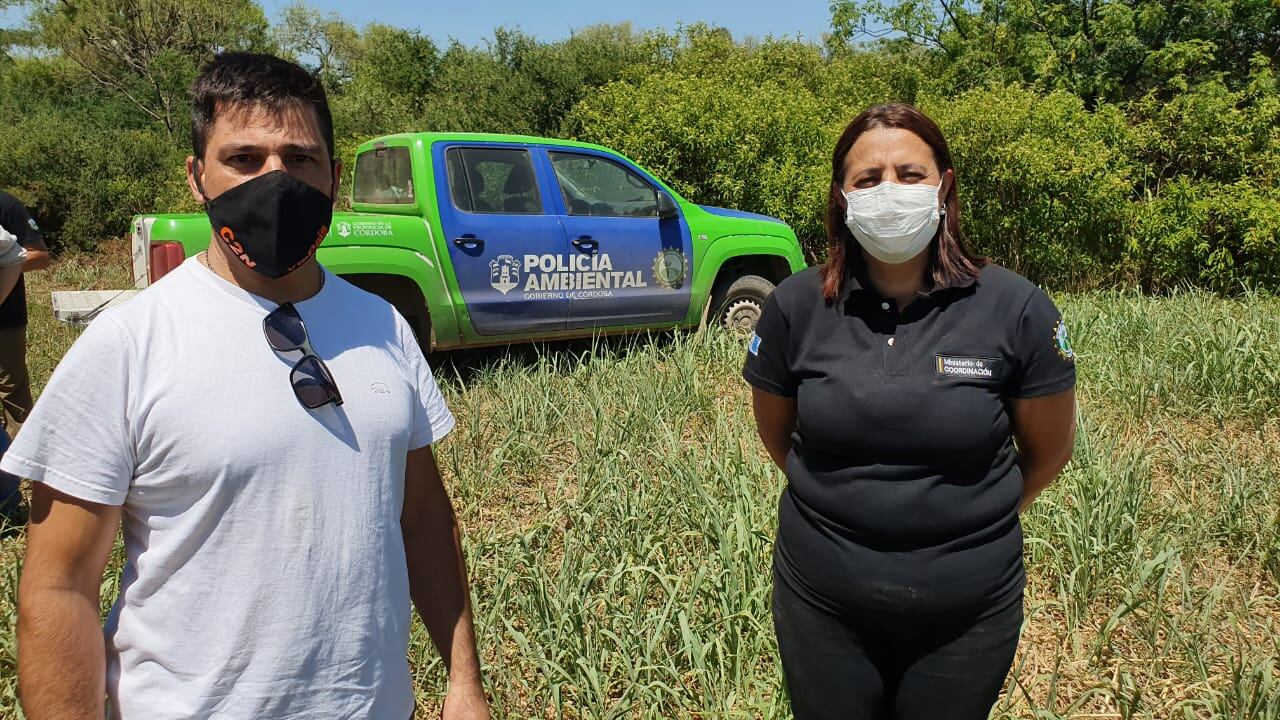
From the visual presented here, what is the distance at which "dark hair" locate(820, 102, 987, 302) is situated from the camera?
1.92m

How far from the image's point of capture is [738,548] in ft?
10.5

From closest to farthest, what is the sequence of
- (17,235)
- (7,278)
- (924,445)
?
1. (924,445)
2. (7,278)
3. (17,235)

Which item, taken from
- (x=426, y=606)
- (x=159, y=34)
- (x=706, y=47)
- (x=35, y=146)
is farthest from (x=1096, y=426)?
(x=159, y=34)

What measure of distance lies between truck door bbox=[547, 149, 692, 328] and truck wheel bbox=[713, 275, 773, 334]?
19.0 inches

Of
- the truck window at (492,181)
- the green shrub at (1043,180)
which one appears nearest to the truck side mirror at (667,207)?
the truck window at (492,181)

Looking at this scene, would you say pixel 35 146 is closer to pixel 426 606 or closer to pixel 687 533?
pixel 687 533

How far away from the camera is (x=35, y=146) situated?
591 inches

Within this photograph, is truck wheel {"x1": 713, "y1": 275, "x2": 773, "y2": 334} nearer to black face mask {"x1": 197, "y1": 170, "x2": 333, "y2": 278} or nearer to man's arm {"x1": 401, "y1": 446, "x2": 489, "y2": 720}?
man's arm {"x1": 401, "y1": 446, "x2": 489, "y2": 720}

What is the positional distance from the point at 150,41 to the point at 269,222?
28.4 m

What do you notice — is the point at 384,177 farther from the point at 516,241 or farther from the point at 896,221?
the point at 896,221

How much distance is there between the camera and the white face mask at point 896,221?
6.35ft

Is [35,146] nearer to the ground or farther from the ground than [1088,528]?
farther from the ground

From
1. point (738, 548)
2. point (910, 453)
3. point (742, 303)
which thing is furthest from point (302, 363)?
point (742, 303)

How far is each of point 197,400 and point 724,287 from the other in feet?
21.3
